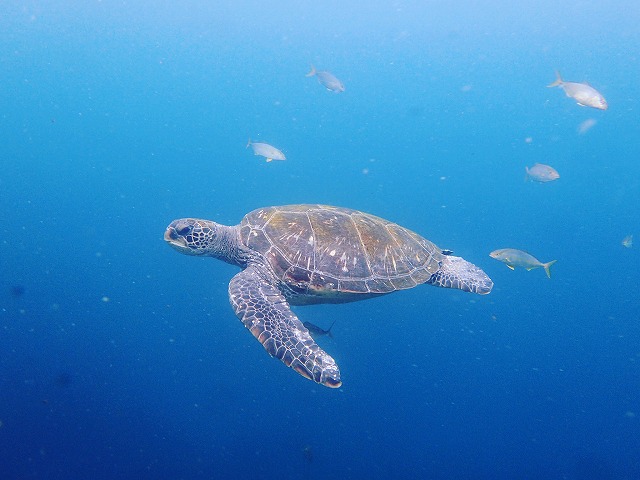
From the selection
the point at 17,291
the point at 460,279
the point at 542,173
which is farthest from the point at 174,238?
the point at 17,291

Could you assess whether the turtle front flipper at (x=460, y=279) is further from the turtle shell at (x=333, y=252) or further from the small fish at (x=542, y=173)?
the small fish at (x=542, y=173)

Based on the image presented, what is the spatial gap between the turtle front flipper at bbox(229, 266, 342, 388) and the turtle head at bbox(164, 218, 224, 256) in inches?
A: 33.7

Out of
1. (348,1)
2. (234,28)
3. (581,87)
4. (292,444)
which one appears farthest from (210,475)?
(234,28)

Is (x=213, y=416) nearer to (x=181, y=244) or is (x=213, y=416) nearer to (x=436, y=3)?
(x=181, y=244)

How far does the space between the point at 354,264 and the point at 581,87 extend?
6276 millimetres

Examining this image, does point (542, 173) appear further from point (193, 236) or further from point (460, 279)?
point (193, 236)

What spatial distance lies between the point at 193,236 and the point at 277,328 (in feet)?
7.03

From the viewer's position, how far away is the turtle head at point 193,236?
513cm

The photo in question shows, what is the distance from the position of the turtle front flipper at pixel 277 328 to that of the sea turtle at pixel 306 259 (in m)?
0.01

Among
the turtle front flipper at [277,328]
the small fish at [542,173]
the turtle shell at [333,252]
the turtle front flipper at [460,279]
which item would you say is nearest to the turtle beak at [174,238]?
the turtle shell at [333,252]

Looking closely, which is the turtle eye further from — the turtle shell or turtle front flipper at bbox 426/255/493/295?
turtle front flipper at bbox 426/255/493/295

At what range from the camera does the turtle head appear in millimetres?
5129

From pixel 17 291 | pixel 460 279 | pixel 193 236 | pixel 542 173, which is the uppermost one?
pixel 542 173

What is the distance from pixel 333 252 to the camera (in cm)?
474
